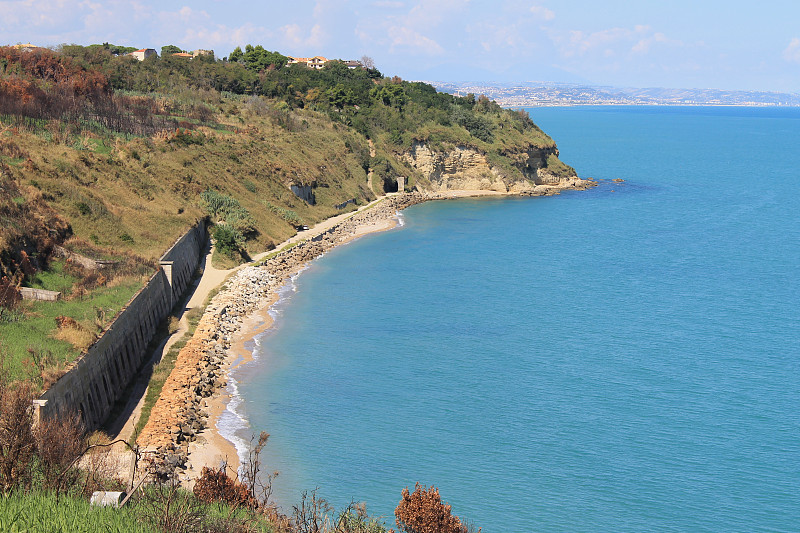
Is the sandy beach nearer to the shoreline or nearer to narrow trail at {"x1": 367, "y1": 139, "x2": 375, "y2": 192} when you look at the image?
the shoreline

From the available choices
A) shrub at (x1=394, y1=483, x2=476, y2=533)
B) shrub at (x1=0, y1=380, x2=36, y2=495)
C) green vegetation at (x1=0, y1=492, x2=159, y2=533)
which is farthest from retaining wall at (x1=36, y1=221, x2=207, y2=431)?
shrub at (x1=394, y1=483, x2=476, y2=533)

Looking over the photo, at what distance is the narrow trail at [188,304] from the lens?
30.5 metres

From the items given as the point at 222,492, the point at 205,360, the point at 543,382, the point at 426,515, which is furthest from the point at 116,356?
the point at 543,382

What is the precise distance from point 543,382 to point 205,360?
16.8m

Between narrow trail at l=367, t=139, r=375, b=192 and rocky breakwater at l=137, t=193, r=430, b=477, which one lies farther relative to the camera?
narrow trail at l=367, t=139, r=375, b=192

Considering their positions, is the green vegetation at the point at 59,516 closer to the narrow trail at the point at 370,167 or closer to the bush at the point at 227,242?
the bush at the point at 227,242

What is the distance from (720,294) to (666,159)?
10869cm

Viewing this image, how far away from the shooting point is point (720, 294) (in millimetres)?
55219

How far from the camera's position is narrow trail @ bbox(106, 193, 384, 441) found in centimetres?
3048

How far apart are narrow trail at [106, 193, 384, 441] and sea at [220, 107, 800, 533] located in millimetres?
4025

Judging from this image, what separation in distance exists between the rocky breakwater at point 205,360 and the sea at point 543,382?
148 cm

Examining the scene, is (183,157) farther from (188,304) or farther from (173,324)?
(173,324)

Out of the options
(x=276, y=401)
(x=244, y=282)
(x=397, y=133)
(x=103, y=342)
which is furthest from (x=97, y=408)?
(x=397, y=133)

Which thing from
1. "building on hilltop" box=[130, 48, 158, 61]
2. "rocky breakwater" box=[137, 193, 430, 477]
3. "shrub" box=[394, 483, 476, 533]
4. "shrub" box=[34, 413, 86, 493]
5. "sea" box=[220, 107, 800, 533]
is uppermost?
"building on hilltop" box=[130, 48, 158, 61]
